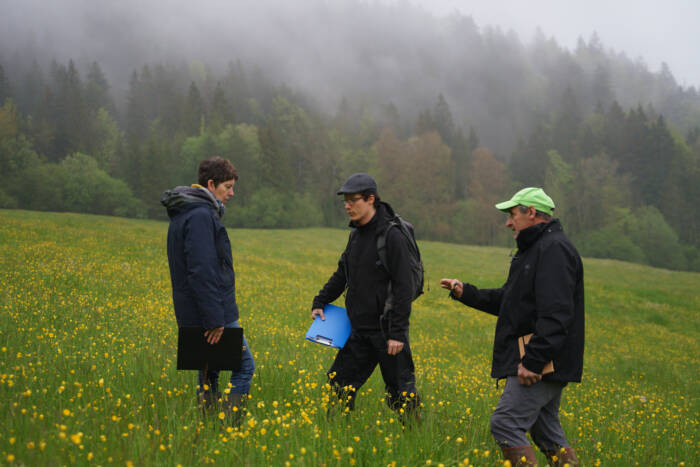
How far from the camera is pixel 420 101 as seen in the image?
131500mm

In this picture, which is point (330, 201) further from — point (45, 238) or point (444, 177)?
point (45, 238)

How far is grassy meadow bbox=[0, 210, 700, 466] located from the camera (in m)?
3.34

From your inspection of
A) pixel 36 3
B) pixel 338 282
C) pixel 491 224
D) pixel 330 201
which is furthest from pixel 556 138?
pixel 36 3

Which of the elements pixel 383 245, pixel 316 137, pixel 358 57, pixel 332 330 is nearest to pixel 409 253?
pixel 383 245

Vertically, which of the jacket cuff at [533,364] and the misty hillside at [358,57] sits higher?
the misty hillside at [358,57]

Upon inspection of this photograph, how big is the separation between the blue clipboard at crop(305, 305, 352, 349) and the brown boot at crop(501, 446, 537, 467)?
1751 millimetres

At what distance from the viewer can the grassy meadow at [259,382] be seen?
10.9 ft

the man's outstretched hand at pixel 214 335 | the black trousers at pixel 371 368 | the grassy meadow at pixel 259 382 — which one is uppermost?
the man's outstretched hand at pixel 214 335

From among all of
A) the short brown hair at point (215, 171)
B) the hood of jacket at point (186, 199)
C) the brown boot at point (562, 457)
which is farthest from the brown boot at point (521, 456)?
the short brown hair at point (215, 171)

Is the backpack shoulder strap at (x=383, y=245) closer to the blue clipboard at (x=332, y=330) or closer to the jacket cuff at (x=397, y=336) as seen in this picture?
the jacket cuff at (x=397, y=336)

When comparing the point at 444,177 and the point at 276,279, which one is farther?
the point at 444,177

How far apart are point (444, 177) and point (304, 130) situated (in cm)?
2489

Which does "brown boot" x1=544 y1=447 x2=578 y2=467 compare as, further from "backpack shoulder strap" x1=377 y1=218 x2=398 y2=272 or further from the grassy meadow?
"backpack shoulder strap" x1=377 y1=218 x2=398 y2=272

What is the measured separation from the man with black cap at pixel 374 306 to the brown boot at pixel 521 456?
97cm
